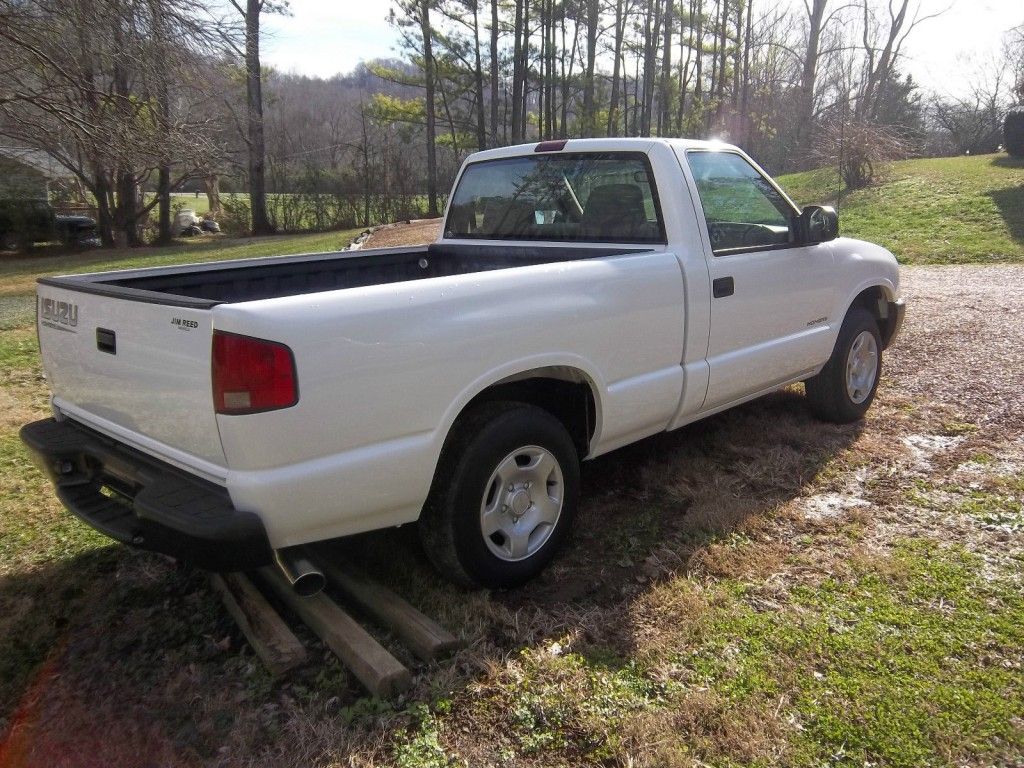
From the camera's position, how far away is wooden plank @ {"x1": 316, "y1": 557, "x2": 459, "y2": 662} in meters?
2.75

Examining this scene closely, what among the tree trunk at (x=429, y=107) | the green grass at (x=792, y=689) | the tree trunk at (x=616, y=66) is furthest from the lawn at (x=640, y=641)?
the tree trunk at (x=616, y=66)

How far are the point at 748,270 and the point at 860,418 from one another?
1.84 metres

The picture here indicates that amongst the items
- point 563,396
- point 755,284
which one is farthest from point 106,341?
point 755,284

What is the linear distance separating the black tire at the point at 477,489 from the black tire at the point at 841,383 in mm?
2522

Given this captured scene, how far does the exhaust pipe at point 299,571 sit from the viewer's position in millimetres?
2482

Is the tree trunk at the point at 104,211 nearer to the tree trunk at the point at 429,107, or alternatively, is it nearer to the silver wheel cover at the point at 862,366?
the tree trunk at the point at 429,107

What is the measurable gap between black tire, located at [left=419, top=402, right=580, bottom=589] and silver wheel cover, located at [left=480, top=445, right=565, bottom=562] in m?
0.01

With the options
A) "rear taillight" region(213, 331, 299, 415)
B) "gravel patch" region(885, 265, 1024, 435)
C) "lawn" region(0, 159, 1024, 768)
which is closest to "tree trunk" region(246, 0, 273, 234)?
"gravel patch" region(885, 265, 1024, 435)

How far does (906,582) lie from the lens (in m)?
3.19

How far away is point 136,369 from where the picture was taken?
106 inches

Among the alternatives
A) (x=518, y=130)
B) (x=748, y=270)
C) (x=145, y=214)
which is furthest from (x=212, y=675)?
(x=518, y=130)

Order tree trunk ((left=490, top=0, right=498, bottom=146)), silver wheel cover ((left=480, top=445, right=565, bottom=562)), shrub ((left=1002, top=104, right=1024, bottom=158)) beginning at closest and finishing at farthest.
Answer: silver wheel cover ((left=480, top=445, right=565, bottom=562))
shrub ((left=1002, top=104, right=1024, bottom=158))
tree trunk ((left=490, top=0, right=498, bottom=146))

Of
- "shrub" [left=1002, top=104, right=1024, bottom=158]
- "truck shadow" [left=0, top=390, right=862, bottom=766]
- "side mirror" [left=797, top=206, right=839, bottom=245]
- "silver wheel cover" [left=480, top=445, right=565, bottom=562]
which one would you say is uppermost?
"shrub" [left=1002, top=104, right=1024, bottom=158]

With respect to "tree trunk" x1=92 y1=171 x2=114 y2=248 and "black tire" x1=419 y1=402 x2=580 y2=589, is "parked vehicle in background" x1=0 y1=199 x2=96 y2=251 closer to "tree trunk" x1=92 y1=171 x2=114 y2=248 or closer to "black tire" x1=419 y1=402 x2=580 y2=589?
"tree trunk" x1=92 y1=171 x2=114 y2=248
